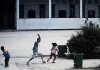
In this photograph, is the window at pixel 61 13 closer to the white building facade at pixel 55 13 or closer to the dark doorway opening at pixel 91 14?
the white building facade at pixel 55 13

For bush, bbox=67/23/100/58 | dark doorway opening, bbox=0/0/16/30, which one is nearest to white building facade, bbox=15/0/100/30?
dark doorway opening, bbox=0/0/16/30

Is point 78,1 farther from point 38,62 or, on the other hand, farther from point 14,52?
point 38,62

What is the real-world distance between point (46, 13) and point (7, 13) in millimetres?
6443

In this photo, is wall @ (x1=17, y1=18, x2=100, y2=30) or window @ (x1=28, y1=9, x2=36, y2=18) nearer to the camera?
wall @ (x1=17, y1=18, x2=100, y2=30)

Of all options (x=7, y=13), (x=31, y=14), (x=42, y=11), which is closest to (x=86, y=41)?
(x=31, y=14)

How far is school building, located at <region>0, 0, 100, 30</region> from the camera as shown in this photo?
56062mm

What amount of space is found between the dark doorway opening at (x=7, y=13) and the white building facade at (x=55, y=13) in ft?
10.9

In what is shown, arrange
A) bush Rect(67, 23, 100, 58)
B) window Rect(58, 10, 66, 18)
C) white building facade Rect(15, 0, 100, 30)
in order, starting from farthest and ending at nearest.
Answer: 1. window Rect(58, 10, 66, 18)
2. white building facade Rect(15, 0, 100, 30)
3. bush Rect(67, 23, 100, 58)

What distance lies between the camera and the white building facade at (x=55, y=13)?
2202 inches

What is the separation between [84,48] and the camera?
23688 millimetres

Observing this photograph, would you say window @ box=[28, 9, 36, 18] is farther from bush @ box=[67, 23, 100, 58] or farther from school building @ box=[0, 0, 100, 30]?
bush @ box=[67, 23, 100, 58]

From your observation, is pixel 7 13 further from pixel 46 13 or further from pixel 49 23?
pixel 49 23

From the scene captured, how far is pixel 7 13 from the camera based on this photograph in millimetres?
61625

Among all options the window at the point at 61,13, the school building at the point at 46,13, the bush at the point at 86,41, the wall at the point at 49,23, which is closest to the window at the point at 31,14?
the school building at the point at 46,13
